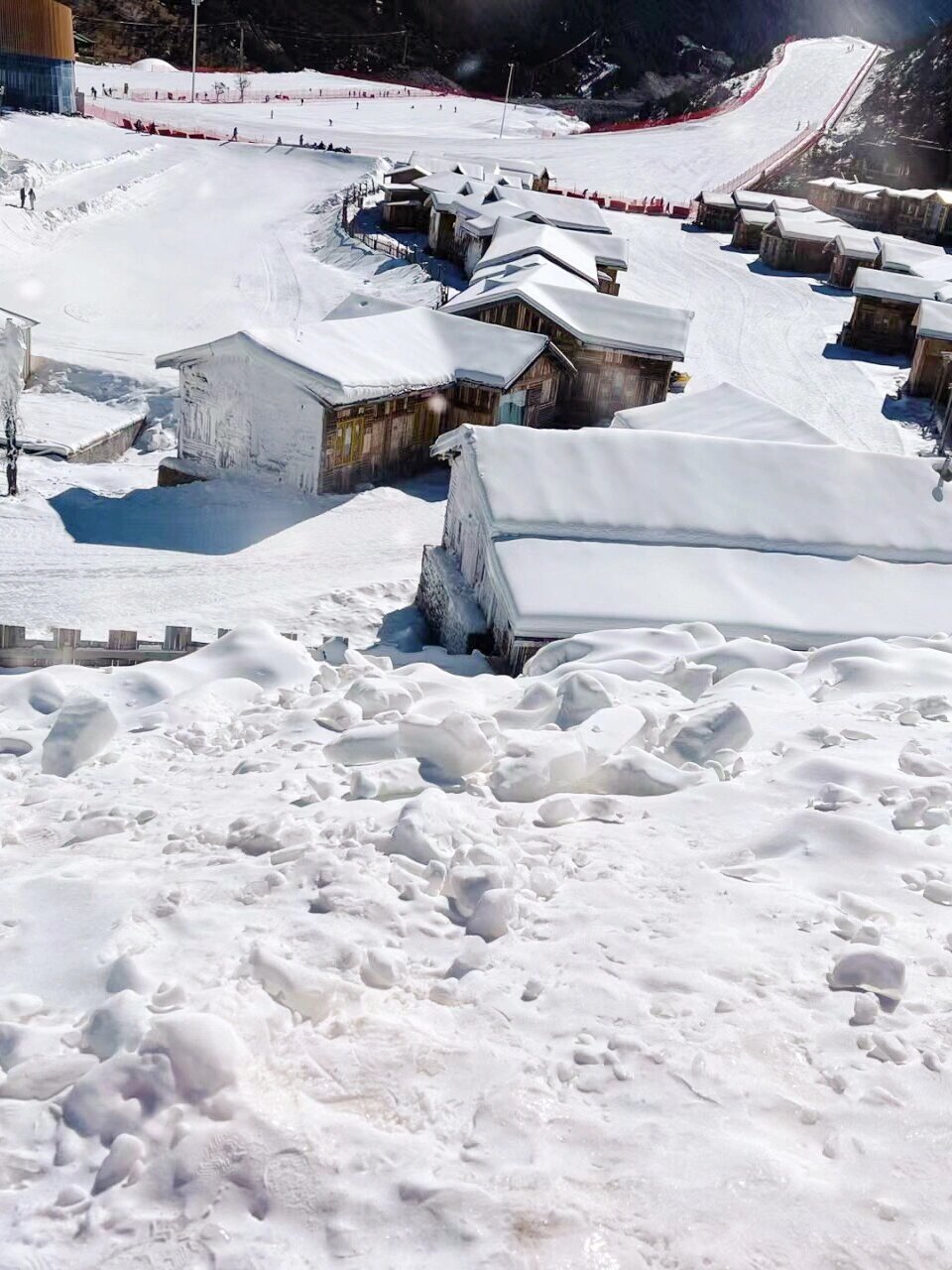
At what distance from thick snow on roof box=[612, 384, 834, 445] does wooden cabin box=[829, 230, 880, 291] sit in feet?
96.4

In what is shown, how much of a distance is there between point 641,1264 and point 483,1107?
92cm

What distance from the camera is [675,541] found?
14719 mm

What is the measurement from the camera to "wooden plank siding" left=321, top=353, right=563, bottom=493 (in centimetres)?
2167

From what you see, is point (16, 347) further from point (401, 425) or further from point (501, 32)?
point (501, 32)

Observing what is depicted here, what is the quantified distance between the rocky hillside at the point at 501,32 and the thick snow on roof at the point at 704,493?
8777cm

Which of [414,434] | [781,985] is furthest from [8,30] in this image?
[781,985]

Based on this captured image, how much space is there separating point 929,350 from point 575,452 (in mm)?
23868

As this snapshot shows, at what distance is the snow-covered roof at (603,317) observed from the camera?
2847cm

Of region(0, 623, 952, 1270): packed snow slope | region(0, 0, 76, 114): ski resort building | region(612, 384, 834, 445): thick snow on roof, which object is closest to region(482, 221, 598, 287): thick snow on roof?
region(612, 384, 834, 445): thick snow on roof

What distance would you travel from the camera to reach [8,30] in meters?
56.3

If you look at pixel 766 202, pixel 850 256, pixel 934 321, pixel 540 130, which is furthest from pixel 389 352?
pixel 540 130

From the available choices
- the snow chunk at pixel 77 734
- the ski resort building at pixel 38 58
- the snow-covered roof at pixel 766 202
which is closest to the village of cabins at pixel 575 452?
the snow chunk at pixel 77 734

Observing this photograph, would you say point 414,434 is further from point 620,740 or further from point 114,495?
point 620,740

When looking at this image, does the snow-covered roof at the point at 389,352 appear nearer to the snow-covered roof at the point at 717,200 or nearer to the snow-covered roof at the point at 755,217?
the snow-covered roof at the point at 755,217
